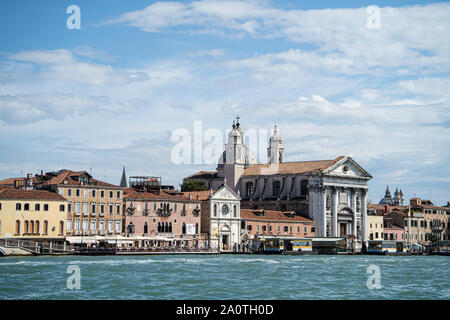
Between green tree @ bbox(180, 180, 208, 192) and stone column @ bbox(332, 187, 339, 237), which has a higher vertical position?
green tree @ bbox(180, 180, 208, 192)

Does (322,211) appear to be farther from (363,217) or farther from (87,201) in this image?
(87,201)

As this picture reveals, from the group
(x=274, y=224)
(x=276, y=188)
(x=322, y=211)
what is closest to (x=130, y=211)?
(x=274, y=224)

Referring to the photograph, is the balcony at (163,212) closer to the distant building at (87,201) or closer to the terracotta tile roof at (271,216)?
A: the distant building at (87,201)

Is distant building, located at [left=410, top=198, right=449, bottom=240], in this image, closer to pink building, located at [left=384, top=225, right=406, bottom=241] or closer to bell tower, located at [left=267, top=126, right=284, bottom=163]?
pink building, located at [left=384, top=225, right=406, bottom=241]

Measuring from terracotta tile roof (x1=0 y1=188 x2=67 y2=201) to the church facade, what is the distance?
31.0 m

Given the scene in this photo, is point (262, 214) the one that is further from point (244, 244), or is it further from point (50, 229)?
point (50, 229)

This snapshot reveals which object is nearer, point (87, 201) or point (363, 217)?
point (87, 201)

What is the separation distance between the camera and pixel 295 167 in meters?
80.5

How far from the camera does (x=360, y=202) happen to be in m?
81.4

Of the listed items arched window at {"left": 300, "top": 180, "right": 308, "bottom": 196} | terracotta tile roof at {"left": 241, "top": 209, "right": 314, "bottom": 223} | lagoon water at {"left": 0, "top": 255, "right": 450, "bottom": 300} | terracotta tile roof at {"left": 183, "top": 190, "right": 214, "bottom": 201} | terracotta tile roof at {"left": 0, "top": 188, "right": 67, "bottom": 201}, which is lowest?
lagoon water at {"left": 0, "top": 255, "right": 450, "bottom": 300}

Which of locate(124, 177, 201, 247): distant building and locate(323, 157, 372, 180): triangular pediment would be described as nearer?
locate(124, 177, 201, 247): distant building

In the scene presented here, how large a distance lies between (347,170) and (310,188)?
578cm

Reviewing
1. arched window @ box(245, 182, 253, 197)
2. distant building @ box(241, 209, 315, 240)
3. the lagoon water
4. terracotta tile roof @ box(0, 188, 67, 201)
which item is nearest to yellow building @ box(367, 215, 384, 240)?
distant building @ box(241, 209, 315, 240)

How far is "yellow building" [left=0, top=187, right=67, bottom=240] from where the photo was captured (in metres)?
50.2
